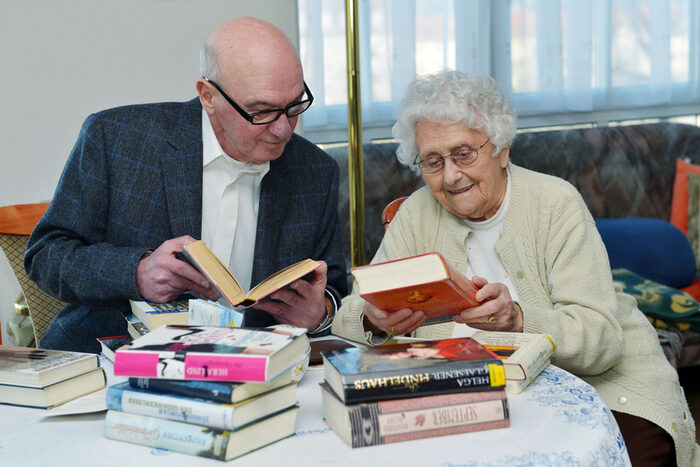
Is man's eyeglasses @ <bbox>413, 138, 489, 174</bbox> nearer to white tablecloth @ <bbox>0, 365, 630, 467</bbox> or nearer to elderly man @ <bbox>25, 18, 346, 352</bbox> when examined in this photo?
elderly man @ <bbox>25, 18, 346, 352</bbox>

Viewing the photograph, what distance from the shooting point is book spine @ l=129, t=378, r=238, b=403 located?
0.91 metres

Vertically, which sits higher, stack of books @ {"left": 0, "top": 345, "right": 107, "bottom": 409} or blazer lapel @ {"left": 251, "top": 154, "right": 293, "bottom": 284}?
blazer lapel @ {"left": 251, "top": 154, "right": 293, "bottom": 284}

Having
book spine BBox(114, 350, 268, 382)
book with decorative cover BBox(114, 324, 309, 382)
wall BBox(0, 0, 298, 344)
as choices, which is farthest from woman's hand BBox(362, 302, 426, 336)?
wall BBox(0, 0, 298, 344)

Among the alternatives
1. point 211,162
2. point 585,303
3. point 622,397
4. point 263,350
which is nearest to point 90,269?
point 211,162

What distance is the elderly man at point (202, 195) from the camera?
62.3 inches

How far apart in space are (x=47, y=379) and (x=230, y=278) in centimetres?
33

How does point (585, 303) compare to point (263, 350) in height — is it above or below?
below

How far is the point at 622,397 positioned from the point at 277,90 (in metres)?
0.99

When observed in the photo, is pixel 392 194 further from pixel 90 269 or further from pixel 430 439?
pixel 430 439

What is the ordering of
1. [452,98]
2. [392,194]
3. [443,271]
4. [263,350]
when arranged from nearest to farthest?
[263,350]
[443,271]
[452,98]
[392,194]

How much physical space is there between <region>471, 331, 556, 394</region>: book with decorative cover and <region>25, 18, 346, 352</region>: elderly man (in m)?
0.40

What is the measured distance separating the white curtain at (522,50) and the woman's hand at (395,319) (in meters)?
2.17

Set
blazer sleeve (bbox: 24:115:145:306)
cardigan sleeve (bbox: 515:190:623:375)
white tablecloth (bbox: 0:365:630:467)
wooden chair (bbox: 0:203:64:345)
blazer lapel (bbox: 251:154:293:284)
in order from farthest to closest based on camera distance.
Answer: wooden chair (bbox: 0:203:64:345) → blazer lapel (bbox: 251:154:293:284) → blazer sleeve (bbox: 24:115:145:306) → cardigan sleeve (bbox: 515:190:623:375) → white tablecloth (bbox: 0:365:630:467)

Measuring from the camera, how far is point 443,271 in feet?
3.56
